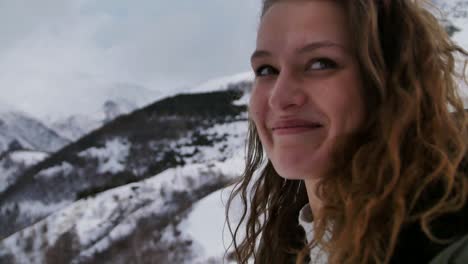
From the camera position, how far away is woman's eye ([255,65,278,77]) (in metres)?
0.81

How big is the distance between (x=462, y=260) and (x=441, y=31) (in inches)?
16.6

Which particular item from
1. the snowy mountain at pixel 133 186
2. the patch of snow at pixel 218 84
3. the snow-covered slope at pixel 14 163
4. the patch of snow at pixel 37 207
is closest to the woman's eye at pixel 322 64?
the snowy mountain at pixel 133 186

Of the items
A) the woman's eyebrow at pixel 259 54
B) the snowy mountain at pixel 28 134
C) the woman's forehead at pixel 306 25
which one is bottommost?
the snowy mountain at pixel 28 134

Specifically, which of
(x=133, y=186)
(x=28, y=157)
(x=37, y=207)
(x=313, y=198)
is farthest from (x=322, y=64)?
(x=28, y=157)

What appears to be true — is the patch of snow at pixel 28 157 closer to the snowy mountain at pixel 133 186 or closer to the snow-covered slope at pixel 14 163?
the snow-covered slope at pixel 14 163

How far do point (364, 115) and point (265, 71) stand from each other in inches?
7.9

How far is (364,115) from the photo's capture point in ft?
2.40

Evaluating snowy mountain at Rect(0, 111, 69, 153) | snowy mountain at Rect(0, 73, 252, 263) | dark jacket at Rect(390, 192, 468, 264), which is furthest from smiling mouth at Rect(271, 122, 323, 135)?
snowy mountain at Rect(0, 111, 69, 153)

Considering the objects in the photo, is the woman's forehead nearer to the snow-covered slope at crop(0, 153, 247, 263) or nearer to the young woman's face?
the young woman's face

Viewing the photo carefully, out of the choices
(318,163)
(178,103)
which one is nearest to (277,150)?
(318,163)

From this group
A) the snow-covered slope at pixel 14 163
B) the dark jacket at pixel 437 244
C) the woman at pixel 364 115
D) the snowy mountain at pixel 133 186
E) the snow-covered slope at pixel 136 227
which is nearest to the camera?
the dark jacket at pixel 437 244

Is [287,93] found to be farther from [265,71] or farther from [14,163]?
[14,163]

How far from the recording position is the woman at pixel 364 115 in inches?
25.1

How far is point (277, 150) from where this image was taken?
0.79m
